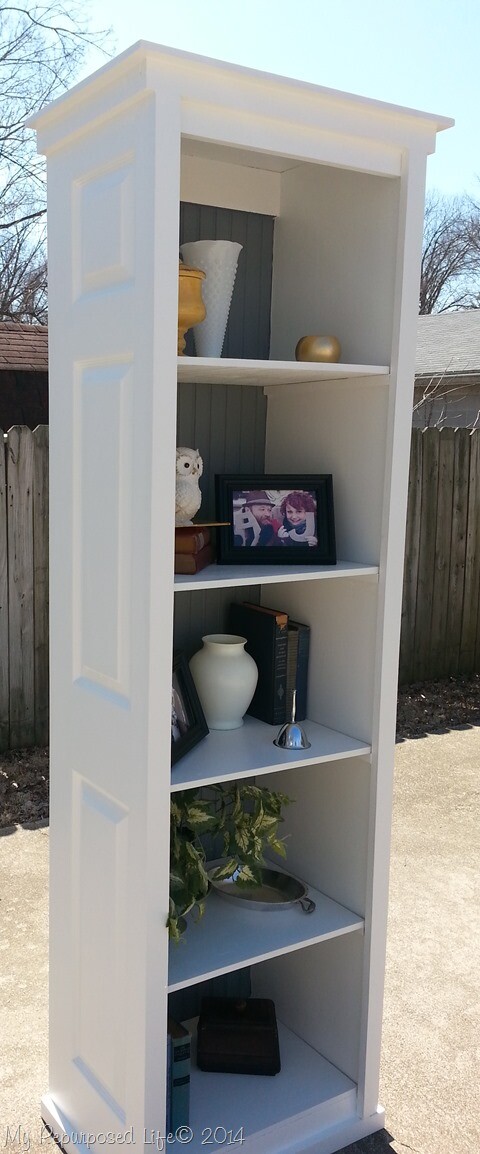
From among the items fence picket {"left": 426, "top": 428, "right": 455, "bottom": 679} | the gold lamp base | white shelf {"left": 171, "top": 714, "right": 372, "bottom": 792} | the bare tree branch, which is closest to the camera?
the gold lamp base

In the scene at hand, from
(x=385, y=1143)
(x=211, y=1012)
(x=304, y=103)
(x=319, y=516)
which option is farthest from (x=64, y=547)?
(x=385, y=1143)

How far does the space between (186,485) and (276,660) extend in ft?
1.78

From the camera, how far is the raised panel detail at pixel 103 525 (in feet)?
5.62

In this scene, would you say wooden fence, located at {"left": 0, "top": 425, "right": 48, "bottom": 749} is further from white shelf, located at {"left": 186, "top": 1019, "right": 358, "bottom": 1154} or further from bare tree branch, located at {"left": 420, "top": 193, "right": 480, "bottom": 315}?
bare tree branch, located at {"left": 420, "top": 193, "right": 480, "bottom": 315}

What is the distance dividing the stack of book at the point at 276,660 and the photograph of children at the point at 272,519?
0.22 m

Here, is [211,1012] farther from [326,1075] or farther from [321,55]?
[321,55]

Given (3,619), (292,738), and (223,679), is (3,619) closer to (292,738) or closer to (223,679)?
(223,679)

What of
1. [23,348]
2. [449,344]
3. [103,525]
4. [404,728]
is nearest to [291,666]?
[103,525]

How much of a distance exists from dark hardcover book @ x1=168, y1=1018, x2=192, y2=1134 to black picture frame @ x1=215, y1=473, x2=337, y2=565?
1.01 m

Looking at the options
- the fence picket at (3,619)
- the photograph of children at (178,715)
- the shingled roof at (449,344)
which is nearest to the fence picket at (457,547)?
the fence picket at (3,619)

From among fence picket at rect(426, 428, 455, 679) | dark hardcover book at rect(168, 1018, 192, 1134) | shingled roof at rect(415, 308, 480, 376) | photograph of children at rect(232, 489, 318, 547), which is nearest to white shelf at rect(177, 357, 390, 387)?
photograph of children at rect(232, 489, 318, 547)

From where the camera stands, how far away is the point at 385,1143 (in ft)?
7.02

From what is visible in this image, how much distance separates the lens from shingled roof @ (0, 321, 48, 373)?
8116 mm

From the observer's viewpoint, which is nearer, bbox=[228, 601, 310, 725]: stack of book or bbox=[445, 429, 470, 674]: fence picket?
bbox=[228, 601, 310, 725]: stack of book
